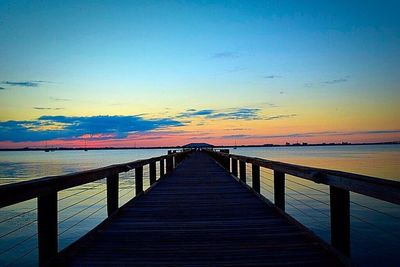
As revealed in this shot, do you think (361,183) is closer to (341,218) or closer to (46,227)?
(341,218)

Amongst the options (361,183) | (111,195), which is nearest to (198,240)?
(111,195)

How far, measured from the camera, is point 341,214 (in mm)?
3236

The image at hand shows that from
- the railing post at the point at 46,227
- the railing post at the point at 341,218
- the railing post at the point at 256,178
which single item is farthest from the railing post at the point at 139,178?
the railing post at the point at 341,218

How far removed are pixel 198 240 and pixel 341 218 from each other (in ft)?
5.73

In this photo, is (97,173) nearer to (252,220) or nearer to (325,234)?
(252,220)

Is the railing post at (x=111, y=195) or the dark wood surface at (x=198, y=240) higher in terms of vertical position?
the railing post at (x=111, y=195)

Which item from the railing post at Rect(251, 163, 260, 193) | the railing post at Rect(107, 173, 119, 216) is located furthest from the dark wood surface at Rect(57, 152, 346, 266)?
the railing post at Rect(251, 163, 260, 193)

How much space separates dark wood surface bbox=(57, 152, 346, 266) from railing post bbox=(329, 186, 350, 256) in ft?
0.58

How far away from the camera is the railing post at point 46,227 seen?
3.06 m

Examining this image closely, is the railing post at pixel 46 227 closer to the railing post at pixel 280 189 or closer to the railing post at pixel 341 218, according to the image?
the railing post at pixel 341 218

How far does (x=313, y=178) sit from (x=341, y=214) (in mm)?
476

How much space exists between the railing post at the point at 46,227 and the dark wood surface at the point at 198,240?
0.56 ft

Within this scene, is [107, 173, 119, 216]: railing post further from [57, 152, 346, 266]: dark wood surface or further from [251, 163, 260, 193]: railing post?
[251, 163, 260, 193]: railing post

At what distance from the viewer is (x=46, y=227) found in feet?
10.2
